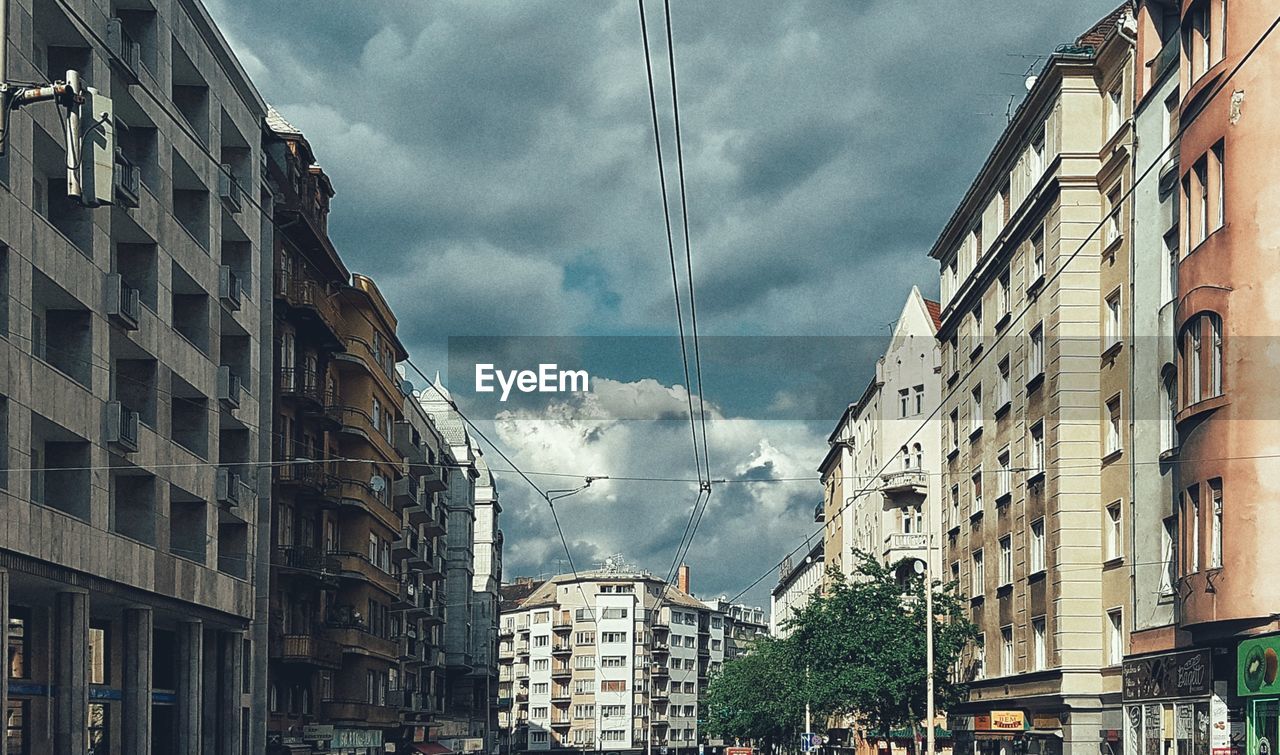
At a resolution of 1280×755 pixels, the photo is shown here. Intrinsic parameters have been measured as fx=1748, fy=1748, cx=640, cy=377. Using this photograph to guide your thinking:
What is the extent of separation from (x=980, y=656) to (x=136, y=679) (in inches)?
988

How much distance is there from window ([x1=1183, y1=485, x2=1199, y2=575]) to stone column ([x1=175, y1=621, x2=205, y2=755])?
86.4 ft

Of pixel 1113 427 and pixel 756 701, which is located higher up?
pixel 1113 427

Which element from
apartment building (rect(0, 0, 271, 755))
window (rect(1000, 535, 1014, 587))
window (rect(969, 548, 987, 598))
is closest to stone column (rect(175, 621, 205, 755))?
apartment building (rect(0, 0, 271, 755))

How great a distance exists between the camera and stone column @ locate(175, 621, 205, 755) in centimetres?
4619

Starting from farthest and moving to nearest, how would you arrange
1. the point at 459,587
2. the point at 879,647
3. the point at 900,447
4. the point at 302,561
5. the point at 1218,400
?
1. the point at 459,587
2. the point at 900,447
3. the point at 302,561
4. the point at 879,647
5. the point at 1218,400

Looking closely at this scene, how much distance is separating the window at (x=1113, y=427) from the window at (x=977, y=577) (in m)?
11.6

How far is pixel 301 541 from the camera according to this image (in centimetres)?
6219

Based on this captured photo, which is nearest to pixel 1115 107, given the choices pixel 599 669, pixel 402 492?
pixel 402 492

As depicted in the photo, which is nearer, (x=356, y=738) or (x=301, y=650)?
(x=301, y=650)

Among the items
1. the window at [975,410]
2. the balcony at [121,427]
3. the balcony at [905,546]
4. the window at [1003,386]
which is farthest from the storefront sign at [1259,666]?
the balcony at [905,546]

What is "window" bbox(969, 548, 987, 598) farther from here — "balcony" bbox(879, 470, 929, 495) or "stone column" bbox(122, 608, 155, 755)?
"stone column" bbox(122, 608, 155, 755)

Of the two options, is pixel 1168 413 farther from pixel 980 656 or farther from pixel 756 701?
pixel 756 701

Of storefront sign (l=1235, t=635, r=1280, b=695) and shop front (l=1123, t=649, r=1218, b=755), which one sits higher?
storefront sign (l=1235, t=635, r=1280, b=695)

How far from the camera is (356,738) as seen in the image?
6938 centimetres
